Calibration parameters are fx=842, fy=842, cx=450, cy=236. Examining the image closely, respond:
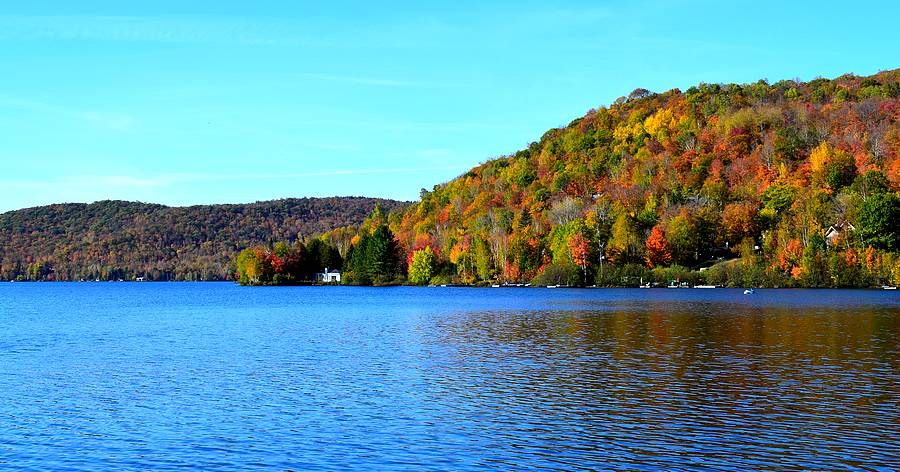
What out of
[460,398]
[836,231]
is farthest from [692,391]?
[836,231]

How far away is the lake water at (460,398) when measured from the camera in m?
23.6

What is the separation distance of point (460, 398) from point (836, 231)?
127m

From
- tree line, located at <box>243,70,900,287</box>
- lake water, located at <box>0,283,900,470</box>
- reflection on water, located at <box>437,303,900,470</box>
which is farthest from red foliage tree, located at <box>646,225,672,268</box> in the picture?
reflection on water, located at <box>437,303,900,470</box>

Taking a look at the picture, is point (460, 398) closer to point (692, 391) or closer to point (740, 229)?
point (692, 391)

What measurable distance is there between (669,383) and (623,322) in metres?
32.2

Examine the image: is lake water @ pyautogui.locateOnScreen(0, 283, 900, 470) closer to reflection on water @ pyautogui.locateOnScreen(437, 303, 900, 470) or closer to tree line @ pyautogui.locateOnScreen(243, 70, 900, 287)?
reflection on water @ pyautogui.locateOnScreen(437, 303, 900, 470)

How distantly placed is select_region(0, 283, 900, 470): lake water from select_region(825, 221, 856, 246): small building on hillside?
8418cm

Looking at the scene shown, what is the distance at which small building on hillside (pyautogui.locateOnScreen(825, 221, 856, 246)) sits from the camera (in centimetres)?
13875

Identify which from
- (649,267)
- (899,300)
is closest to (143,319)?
(899,300)

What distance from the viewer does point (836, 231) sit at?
142 metres

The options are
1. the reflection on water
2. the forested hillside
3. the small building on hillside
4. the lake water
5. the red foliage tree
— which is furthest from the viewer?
the red foliage tree

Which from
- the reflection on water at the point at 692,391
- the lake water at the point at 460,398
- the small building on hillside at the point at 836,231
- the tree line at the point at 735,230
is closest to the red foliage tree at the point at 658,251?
the tree line at the point at 735,230

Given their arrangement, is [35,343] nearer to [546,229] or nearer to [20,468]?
[20,468]

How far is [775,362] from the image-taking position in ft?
135
